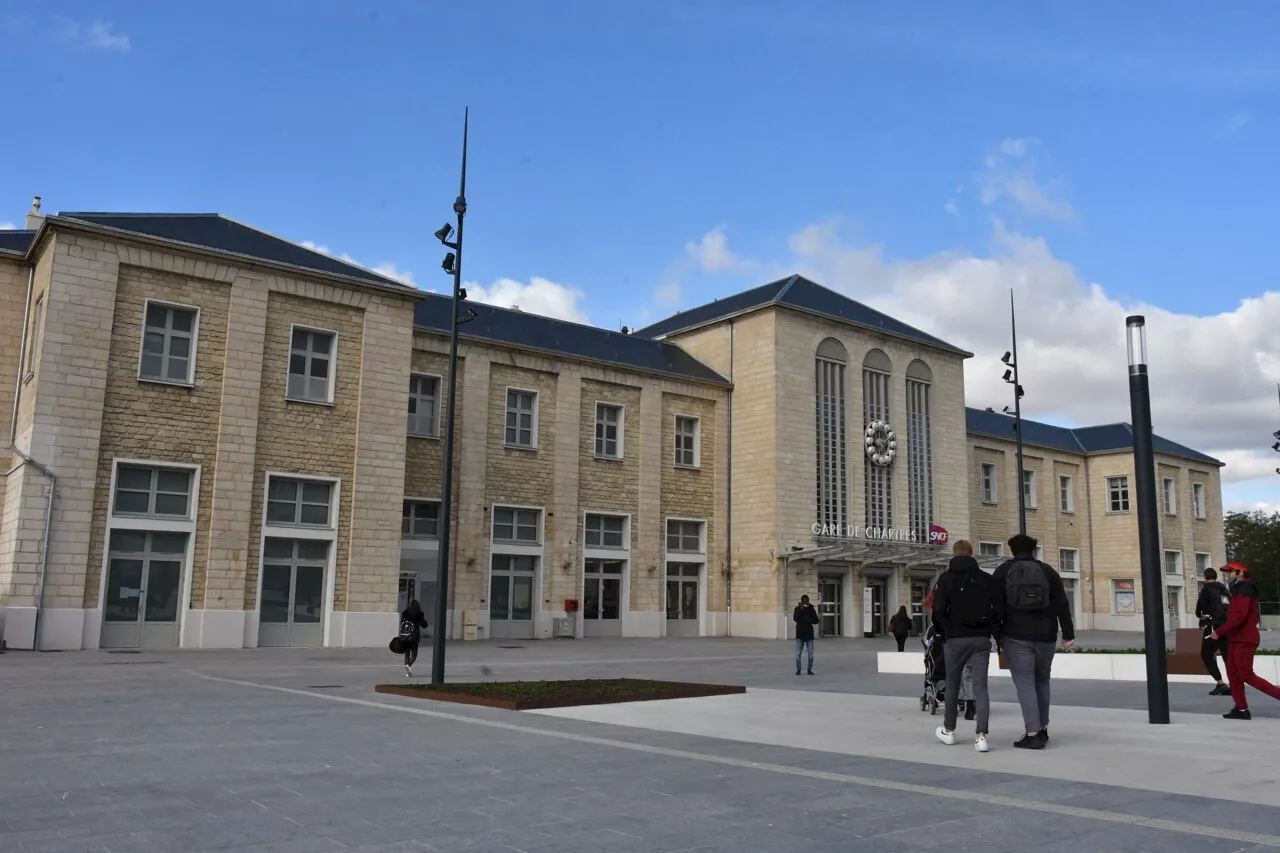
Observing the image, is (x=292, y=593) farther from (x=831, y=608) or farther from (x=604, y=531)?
(x=831, y=608)

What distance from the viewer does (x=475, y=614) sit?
3092 centimetres

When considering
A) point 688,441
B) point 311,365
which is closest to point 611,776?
point 311,365

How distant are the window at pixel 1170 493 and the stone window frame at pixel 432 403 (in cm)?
4373

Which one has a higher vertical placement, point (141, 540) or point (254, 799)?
point (141, 540)

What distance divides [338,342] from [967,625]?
2212 centimetres

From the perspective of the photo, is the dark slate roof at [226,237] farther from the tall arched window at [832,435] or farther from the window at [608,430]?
the tall arched window at [832,435]

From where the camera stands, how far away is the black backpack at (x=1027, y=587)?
8562mm

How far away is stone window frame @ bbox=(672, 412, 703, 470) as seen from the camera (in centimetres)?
3709

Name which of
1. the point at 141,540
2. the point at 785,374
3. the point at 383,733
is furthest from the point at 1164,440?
the point at 383,733

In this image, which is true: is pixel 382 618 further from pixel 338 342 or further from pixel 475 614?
pixel 338 342

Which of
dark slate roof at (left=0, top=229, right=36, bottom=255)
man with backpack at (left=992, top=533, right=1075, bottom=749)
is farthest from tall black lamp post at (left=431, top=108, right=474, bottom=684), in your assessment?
dark slate roof at (left=0, top=229, right=36, bottom=255)

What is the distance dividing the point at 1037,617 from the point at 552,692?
6.61 meters

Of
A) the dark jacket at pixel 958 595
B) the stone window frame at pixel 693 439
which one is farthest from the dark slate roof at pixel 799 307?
the dark jacket at pixel 958 595

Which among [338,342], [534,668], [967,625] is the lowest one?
[534,668]
